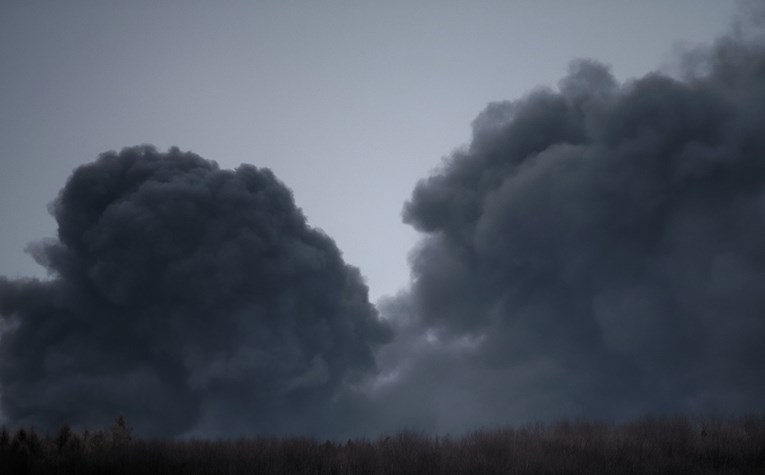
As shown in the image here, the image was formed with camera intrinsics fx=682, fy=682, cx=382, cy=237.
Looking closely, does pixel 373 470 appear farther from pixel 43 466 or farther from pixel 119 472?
pixel 43 466

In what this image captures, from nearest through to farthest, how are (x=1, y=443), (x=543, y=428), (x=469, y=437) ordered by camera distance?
(x=1, y=443), (x=469, y=437), (x=543, y=428)

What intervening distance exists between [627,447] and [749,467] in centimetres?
209

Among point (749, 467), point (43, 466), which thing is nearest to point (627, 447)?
point (749, 467)

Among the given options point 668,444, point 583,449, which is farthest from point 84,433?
point 668,444

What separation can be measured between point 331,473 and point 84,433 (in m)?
Result: 5.94

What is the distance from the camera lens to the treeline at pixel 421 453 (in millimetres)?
11648

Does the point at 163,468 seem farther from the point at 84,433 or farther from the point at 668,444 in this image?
the point at 668,444

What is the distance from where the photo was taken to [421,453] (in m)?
13.2

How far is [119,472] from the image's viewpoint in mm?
11492

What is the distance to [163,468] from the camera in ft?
38.9

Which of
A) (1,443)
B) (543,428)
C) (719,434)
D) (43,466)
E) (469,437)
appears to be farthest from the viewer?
(543,428)

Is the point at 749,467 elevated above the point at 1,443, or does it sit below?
below

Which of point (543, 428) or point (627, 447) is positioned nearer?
point (627, 447)

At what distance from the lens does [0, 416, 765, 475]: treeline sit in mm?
11648
